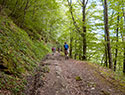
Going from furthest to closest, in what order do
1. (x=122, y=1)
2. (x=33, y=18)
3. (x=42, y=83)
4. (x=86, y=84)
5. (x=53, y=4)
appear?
(x=33, y=18), (x=53, y=4), (x=122, y=1), (x=86, y=84), (x=42, y=83)

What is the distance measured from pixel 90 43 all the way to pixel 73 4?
5328 millimetres

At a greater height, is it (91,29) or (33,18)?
(33,18)

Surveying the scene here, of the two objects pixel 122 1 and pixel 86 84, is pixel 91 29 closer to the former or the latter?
pixel 122 1

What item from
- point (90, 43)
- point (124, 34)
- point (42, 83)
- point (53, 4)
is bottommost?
point (42, 83)

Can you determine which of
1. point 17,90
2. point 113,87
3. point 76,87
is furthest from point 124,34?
point 17,90

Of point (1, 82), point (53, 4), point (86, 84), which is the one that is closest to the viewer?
point (1, 82)

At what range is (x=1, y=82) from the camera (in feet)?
10.9

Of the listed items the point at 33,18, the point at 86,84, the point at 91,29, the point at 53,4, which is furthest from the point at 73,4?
the point at 86,84

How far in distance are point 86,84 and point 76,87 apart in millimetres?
572

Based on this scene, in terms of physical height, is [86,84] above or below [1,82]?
below

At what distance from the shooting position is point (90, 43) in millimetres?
11484

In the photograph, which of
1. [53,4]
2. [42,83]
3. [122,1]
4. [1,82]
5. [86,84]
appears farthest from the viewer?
[53,4]

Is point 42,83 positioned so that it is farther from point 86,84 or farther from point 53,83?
point 86,84

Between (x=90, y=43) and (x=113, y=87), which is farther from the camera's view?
(x=90, y=43)
